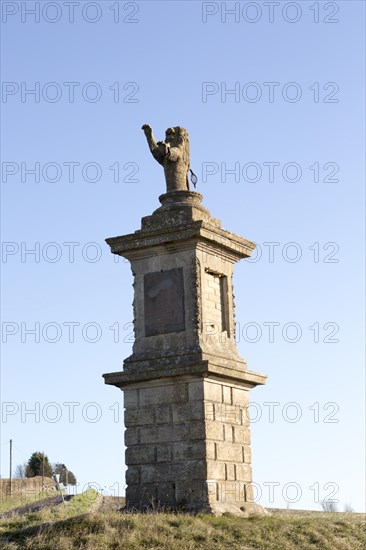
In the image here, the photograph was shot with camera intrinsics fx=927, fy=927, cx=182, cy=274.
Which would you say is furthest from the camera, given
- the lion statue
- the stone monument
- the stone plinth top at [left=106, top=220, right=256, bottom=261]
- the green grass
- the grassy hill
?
the green grass

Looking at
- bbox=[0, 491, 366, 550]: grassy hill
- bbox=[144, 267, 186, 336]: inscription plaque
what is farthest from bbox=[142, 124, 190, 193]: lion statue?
bbox=[0, 491, 366, 550]: grassy hill

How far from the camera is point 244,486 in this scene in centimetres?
1515

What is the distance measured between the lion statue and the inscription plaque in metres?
1.76

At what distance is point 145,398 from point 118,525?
2.83m

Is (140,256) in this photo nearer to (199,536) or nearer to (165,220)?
(165,220)

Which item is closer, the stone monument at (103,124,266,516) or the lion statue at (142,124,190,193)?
the stone monument at (103,124,266,516)

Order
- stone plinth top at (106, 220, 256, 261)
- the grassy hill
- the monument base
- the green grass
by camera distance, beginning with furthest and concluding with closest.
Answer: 1. the green grass
2. stone plinth top at (106, 220, 256, 261)
3. the monument base
4. the grassy hill

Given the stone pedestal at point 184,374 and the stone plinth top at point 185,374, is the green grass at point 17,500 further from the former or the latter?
the stone pedestal at point 184,374

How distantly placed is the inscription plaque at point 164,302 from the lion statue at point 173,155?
1756mm

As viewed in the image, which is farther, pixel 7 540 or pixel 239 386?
pixel 239 386

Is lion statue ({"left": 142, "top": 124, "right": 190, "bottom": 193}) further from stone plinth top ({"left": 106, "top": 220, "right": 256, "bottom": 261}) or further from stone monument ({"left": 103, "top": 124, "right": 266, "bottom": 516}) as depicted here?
stone plinth top ({"left": 106, "top": 220, "right": 256, "bottom": 261})

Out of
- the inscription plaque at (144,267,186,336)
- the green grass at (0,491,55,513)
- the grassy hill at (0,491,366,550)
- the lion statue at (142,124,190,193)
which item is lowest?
the green grass at (0,491,55,513)

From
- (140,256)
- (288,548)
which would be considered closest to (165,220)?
(140,256)

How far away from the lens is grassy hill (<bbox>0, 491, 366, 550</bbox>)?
1207cm
